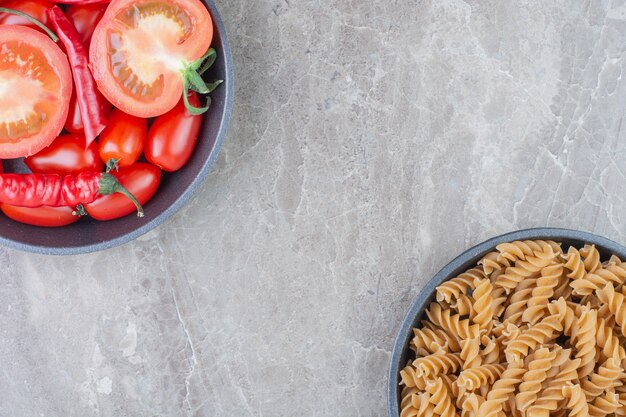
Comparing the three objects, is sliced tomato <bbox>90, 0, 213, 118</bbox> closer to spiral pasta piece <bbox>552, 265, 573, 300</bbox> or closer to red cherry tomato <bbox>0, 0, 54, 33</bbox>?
red cherry tomato <bbox>0, 0, 54, 33</bbox>

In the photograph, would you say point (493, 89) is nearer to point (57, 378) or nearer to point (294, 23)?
point (294, 23)

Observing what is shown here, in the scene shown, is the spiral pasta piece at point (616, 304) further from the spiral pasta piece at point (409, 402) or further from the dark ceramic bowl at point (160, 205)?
the dark ceramic bowl at point (160, 205)

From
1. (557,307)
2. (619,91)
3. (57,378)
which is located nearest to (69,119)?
(57,378)

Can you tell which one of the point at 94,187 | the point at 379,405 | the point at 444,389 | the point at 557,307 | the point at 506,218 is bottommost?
the point at 379,405

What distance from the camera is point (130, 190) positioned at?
76.4 inches

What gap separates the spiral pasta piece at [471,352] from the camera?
1820mm

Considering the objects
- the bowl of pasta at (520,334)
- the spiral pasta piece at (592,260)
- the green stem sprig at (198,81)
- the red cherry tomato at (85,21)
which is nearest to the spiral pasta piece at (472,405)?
the bowl of pasta at (520,334)

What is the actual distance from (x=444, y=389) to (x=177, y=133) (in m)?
0.92

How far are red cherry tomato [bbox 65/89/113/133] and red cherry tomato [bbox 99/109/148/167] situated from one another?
24mm

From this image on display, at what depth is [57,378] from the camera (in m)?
2.15

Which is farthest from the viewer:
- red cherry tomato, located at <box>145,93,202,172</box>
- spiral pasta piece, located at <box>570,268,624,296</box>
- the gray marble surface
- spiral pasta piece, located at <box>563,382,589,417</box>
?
the gray marble surface

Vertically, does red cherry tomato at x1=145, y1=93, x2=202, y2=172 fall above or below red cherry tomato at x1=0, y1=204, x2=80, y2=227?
above

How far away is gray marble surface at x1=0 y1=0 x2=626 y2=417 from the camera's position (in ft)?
6.95

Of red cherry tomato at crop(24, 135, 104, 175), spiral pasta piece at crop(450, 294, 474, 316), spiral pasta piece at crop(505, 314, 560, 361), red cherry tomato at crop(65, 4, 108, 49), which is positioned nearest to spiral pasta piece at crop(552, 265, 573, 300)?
spiral pasta piece at crop(505, 314, 560, 361)
